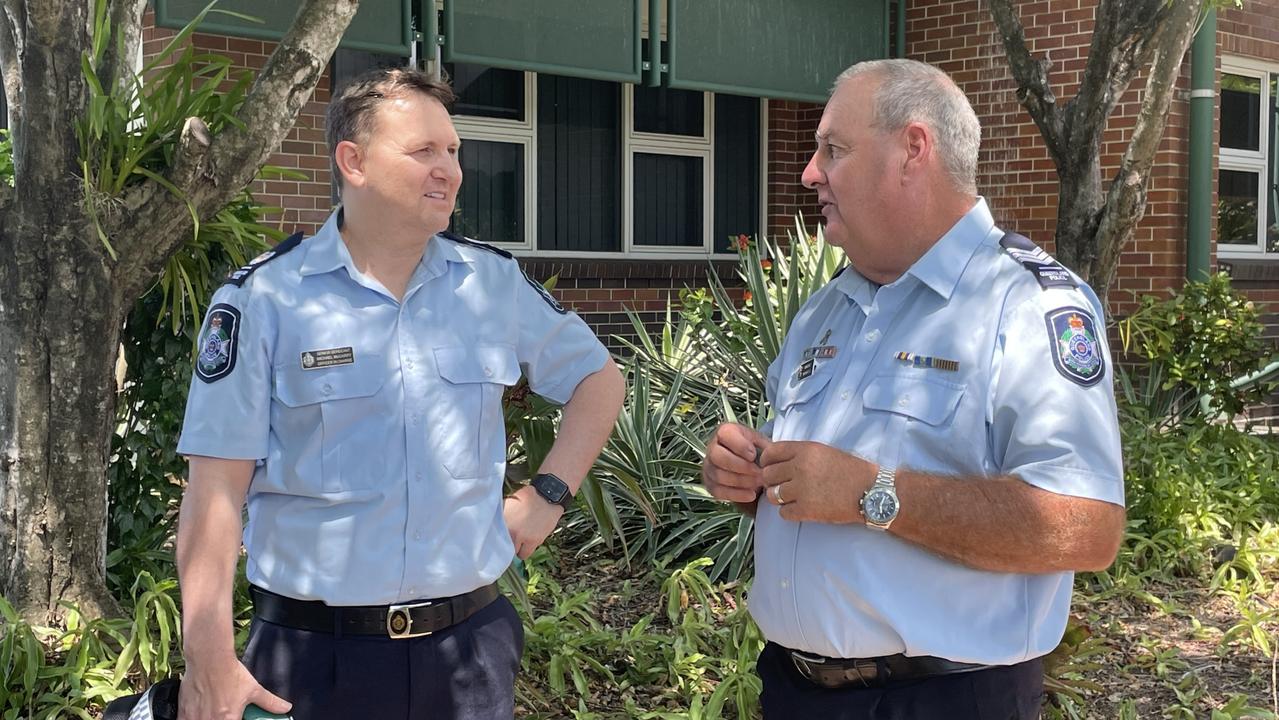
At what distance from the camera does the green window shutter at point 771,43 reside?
362 inches

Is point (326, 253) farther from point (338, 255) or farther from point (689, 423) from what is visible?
point (689, 423)

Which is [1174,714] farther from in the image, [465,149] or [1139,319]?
[465,149]

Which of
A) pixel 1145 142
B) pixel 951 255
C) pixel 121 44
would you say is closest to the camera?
pixel 951 255

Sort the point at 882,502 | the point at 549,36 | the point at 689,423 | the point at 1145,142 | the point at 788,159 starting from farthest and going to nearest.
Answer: the point at 788,159
the point at 549,36
the point at 689,423
the point at 1145,142
the point at 882,502

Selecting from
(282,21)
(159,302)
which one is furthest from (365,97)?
(282,21)

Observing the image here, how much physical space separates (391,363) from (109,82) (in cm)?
202

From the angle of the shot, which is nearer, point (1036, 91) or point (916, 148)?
point (916, 148)

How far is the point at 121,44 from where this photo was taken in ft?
12.9

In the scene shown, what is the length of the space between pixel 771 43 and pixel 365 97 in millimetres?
7432

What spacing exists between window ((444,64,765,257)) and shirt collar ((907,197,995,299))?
699cm

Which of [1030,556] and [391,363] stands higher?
[391,363]

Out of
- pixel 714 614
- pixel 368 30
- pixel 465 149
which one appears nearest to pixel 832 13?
pixel 465 149

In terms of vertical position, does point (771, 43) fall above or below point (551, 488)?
above

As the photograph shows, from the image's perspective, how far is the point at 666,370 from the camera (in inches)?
265
